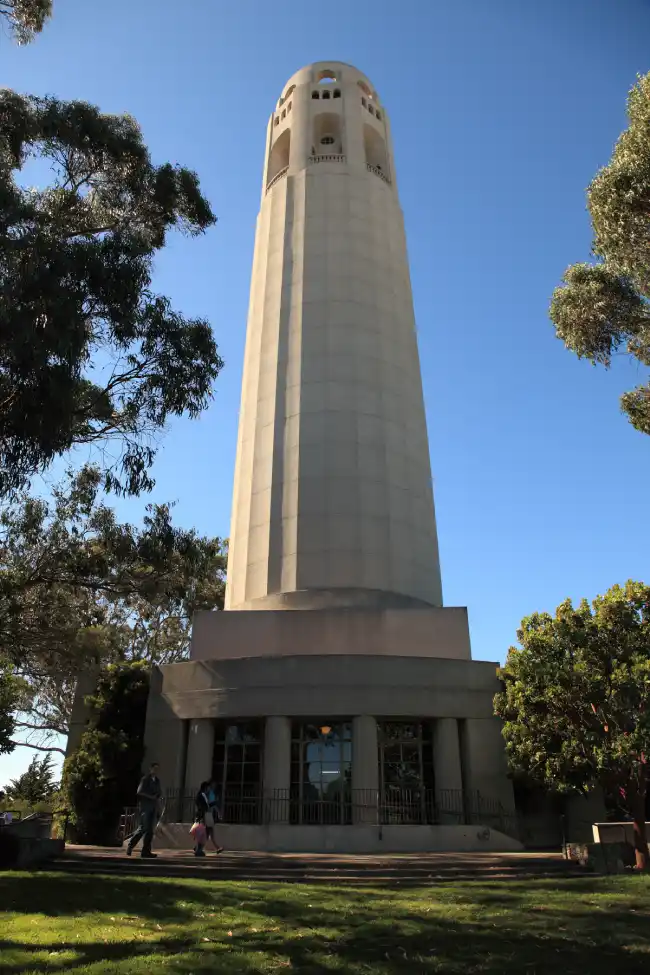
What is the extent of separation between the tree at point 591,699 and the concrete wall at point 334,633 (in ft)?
21.0

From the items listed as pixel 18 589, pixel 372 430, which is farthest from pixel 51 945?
pixel 372 430

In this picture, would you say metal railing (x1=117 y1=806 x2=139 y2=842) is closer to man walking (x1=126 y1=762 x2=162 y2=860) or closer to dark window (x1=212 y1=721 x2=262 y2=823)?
dark window (x1=212 y1=721 x2=262 y2=823)

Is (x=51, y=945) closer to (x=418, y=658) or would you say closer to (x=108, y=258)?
(x=108, y=258)

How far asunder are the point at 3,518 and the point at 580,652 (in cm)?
1654

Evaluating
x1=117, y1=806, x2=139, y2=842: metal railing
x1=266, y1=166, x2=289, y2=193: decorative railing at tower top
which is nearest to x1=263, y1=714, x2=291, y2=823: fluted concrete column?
x1=117, y1=806, x2=139, y2=842: metal railing

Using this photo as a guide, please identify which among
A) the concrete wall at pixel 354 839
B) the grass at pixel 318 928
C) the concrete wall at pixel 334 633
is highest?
the concrete wall at pixel 334 633

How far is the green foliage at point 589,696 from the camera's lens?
1691 centimetres

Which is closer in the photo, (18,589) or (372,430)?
(18,589)

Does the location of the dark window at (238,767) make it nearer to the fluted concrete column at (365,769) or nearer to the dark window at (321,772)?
the dark window at (321,772)

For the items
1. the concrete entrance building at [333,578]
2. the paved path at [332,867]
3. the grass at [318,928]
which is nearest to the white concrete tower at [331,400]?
the concrete entrance building at [333,578]

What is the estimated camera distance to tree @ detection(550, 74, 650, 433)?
51.6ft

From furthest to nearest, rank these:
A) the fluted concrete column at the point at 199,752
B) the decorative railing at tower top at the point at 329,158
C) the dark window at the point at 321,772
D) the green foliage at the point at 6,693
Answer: the decorative railing at tower top at the point at 329,158 → the green foliage at the point at 6,693 → the fluted concrete column at the point at 199,752 → the dark window at the point at 321,772

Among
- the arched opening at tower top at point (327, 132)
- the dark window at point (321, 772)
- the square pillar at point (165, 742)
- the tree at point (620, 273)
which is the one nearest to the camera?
the tree at point (620, 273)

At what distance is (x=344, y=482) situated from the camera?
2964cm
